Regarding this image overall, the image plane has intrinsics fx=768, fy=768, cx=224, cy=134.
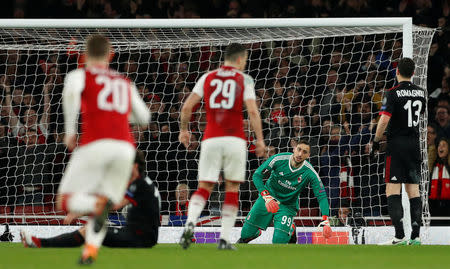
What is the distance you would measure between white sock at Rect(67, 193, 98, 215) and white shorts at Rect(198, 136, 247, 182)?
220 centimetres

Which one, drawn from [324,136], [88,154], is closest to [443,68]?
[324,136]

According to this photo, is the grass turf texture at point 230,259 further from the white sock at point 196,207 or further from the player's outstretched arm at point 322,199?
the player's outstretched arm at point 322,199

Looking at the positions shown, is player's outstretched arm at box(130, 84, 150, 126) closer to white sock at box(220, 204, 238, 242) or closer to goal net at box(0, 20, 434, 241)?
white sock at box(220, 204, 238, 242)

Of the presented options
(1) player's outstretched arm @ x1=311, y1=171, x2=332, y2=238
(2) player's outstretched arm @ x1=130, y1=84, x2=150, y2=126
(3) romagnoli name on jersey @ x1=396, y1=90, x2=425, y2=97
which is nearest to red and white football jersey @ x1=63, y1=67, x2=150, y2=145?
(2) player's outstretched arm @ x1=130, y1=84, x2=150, y2=126

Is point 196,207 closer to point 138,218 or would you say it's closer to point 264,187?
point 138,218

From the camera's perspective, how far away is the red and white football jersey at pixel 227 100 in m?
7.01

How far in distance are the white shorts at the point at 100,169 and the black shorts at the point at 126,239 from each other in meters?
2.36

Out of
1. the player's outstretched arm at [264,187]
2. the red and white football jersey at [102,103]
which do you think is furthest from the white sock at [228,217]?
the player's outstretched arm at [264,187]

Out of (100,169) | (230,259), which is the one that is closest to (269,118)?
(230,259)

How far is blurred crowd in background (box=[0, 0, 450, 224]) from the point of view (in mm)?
11547

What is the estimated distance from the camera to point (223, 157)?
7.09 meters

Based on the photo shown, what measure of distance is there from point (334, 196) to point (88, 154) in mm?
7159

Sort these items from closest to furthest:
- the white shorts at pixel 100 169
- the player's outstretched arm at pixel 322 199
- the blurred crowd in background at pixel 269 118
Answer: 1. the white shorts at pixel 100 169
2. the player's outstretched arm at pixel 322 199
3. the blurred crowd in background at pixel 269 118

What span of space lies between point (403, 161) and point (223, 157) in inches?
105
